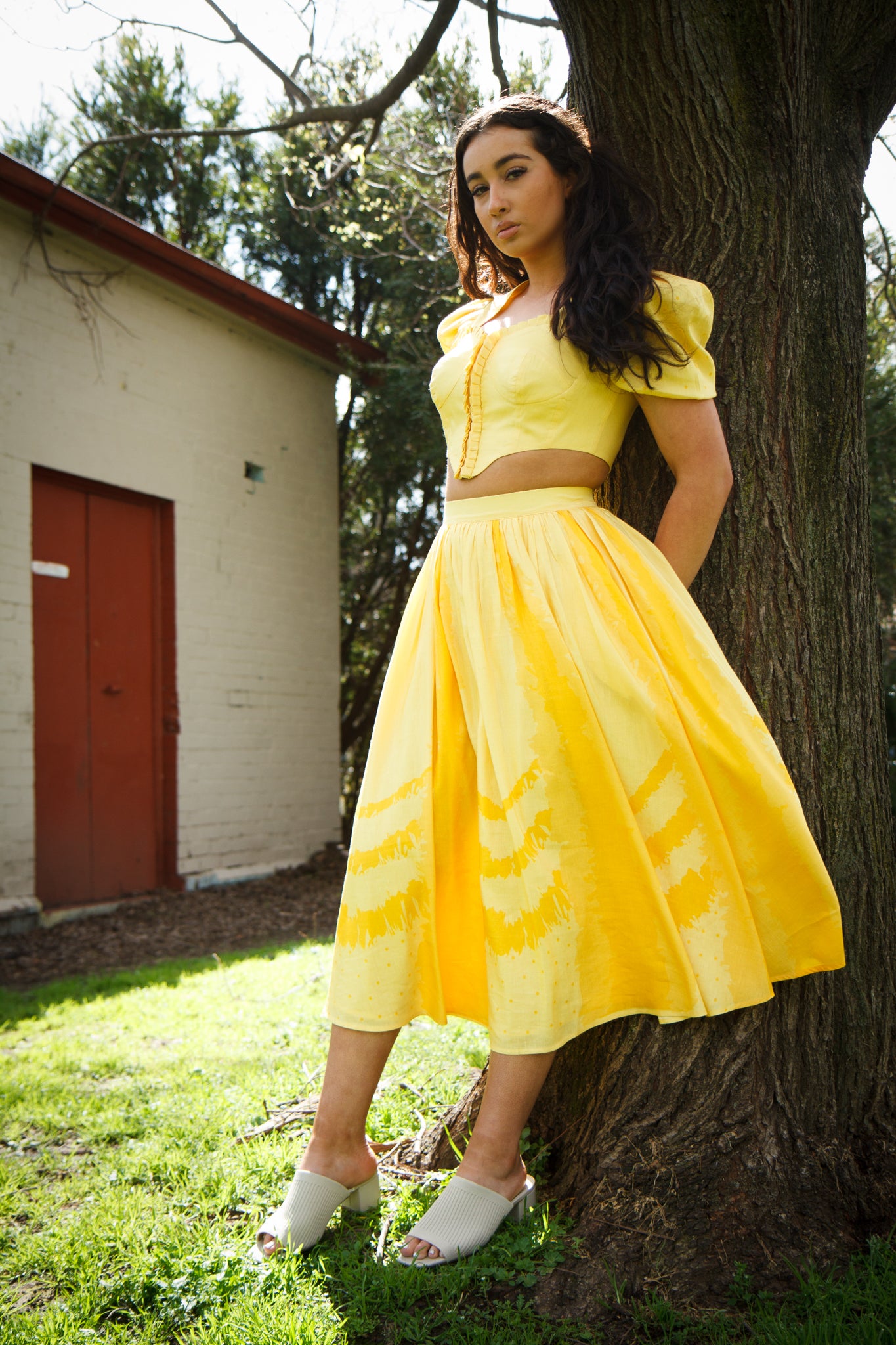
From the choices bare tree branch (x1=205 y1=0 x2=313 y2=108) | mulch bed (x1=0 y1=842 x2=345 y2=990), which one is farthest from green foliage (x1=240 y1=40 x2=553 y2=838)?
mulch bed (x1=0 y1=842 x2=345 y2=990)

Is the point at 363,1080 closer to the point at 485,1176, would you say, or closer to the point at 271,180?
the point at 485,1176

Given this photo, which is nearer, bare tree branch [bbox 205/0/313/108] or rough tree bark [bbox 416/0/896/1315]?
rough tree bark [bbox 416/0/896/1315]

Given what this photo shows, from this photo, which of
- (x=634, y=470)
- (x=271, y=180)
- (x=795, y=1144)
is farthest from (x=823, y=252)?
(x=271, y=180)

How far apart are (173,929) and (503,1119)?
427cm

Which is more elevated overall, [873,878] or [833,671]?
[833,671]

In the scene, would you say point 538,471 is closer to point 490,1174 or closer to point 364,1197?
point 490,1174

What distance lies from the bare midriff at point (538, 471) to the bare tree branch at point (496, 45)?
8.26ft

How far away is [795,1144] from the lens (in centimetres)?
171

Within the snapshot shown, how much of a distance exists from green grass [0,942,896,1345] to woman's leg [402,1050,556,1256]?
0.35 ft

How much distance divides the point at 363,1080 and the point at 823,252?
5.99ft

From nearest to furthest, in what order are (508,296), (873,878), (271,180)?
(873,878)
(508,296)
(271,180)

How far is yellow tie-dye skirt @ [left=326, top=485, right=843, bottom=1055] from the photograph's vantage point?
164 centimetres

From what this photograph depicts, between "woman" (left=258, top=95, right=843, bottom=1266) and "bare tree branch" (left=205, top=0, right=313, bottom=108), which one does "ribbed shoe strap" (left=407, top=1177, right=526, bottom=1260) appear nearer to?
"woman" (left=258, top=95, right=843, bottom=1266)

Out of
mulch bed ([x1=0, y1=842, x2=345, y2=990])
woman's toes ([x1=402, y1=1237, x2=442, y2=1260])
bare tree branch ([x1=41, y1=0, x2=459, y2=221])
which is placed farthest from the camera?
mulch bed ([x1=0, y1=842, x2=345, y2=990])
